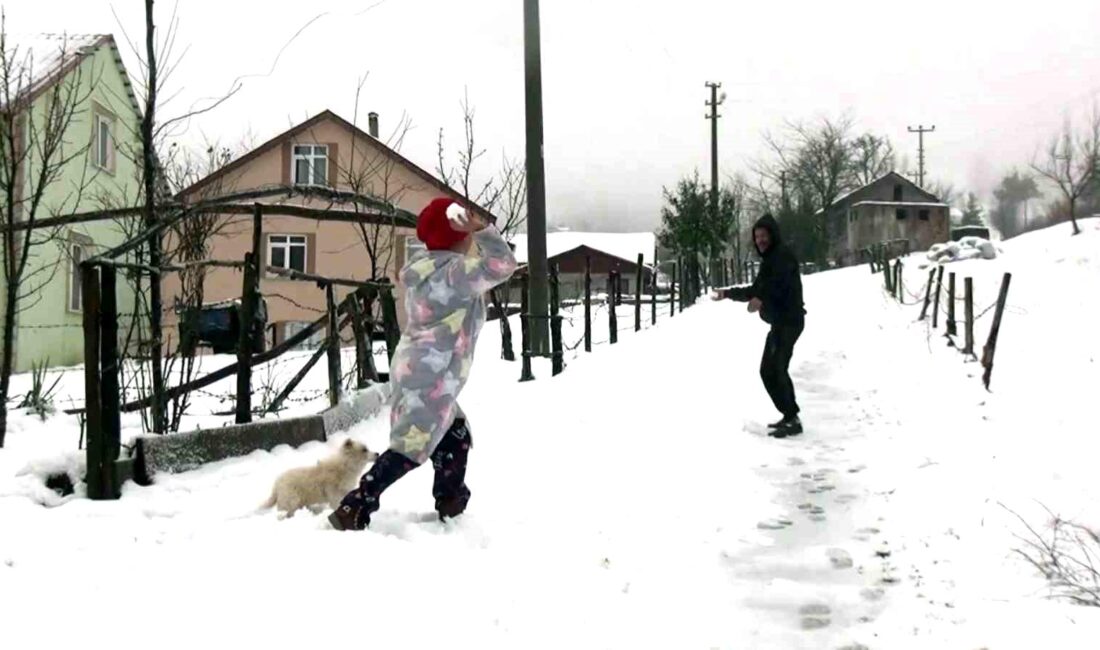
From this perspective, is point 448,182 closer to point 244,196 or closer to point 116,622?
point 244,196

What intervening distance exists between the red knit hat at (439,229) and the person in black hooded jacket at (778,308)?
3539 mm

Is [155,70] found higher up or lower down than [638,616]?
higher up

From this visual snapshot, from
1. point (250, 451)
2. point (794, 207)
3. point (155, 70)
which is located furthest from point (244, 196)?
point (794, 207)

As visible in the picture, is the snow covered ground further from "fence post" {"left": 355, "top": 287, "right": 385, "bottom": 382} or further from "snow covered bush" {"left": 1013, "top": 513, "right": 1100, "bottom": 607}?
"fence post" {"left": 355, "top": 287, "right": 385, "bottom": 382}

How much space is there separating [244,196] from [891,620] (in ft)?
14.3

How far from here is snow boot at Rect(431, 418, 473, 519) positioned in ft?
14.7

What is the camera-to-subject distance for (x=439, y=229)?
4.39 meters

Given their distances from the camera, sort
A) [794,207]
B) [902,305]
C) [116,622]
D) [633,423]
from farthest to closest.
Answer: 1. [794,207]
2. [902,305]
3. [633,423]
4. [116,622]

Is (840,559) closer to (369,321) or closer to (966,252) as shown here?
(369,321)

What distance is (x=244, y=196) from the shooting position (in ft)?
18.6

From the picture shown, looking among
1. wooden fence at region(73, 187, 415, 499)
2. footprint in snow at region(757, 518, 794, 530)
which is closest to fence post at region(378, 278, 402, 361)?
wooden fence at region(73, 187, 415, 499)

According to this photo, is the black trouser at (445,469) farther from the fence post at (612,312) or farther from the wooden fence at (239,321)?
the fence post at (612,312)

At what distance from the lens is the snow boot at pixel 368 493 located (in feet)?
13.6

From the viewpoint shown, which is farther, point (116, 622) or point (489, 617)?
point (489, 617)
